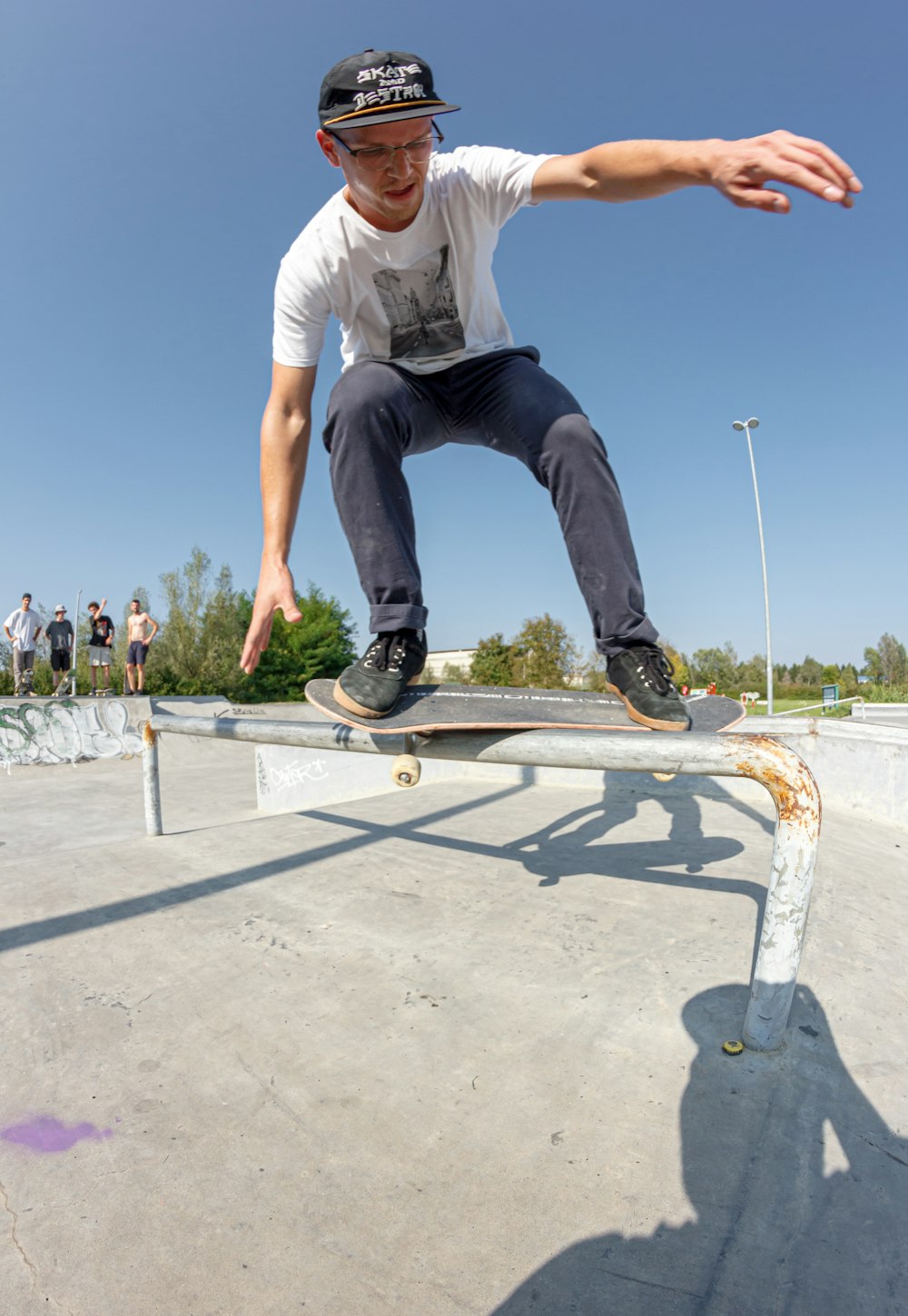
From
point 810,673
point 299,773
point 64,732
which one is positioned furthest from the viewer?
point 810,673

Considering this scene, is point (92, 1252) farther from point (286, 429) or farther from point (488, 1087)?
point (286, 429)

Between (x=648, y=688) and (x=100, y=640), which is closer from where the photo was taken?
(x=648, y=688)

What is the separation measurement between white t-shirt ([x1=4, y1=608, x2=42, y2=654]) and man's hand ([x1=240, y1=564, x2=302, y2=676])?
12199mm

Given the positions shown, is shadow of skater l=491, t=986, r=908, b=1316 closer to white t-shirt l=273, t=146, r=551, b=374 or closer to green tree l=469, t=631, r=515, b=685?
white t-shirt l=273, t=146, r=551, b=374

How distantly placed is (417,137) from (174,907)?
2.59 meters

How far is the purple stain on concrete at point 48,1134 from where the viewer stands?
52.7 inches

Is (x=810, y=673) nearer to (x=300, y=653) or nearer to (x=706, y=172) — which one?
(x=300, y=653)

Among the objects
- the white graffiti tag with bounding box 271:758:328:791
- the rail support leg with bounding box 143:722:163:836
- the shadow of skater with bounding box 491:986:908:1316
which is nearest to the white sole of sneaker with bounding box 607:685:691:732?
the shadow of skater with bounding box 491:986:908:1316

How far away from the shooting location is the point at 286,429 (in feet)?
7.68

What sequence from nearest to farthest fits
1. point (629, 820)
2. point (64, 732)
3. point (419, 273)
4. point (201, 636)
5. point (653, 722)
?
point (653, 722) → point (419, 273) → point (629, 820) → point (64, 732) → point (201, 636)

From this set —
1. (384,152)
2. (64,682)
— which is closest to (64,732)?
(64,682)

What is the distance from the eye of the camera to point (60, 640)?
13055 mm

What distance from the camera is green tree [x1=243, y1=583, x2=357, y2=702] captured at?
1412 inches

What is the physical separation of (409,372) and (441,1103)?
2.09 meters
